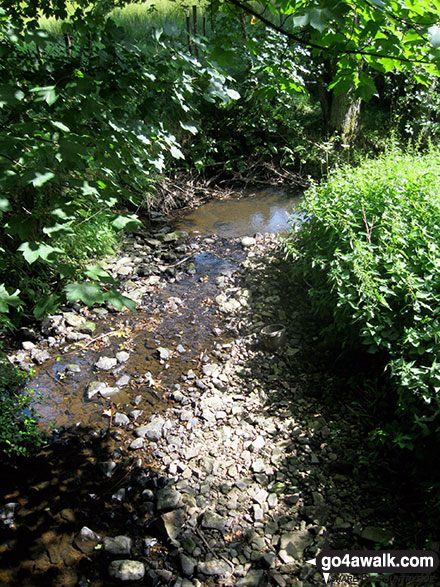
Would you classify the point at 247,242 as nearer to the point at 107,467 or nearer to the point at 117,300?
the point at 107,467

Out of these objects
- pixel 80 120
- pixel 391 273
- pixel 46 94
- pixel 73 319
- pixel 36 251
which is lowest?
pixel 73 319

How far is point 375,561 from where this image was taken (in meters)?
2.18

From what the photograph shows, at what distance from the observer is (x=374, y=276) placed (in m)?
2.97

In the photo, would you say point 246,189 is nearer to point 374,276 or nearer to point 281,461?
point 374,276

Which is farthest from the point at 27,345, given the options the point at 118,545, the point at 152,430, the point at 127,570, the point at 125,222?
the point at 125,222

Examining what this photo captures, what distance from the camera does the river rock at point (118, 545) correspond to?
2.36 metres

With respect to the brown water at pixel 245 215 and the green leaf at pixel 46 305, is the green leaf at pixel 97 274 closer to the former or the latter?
the green leaf at pixel 46 305

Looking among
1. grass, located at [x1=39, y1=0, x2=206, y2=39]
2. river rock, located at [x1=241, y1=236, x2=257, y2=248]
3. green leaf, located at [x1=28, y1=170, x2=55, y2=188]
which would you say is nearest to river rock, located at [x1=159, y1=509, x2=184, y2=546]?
green leaf, located at [x1=28, y1=170, x2=55, y2=188]

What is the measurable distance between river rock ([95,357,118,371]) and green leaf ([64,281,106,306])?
7.72 ft

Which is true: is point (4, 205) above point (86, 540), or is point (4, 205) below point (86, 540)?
above

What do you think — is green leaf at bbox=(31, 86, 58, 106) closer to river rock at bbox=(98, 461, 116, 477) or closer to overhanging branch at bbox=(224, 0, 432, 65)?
overhanging branch at bbox=(224, 0, 432, 65)

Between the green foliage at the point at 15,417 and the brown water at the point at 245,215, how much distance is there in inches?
134

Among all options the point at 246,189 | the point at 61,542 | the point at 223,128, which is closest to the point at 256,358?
the point at 61,542

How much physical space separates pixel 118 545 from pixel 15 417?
48.8 inches
